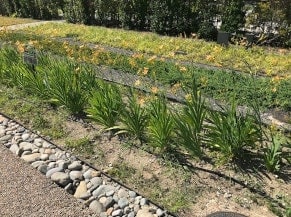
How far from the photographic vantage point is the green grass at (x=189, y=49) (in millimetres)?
8352

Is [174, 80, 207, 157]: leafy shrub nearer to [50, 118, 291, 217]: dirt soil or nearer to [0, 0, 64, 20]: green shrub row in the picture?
[50, 118, 291, 217]: dirt soil

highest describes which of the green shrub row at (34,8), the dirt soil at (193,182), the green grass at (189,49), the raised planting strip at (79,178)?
the dirt soil at (193,182)

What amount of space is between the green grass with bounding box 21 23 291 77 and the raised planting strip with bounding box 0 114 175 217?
306cm

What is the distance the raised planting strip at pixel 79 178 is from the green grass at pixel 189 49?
306cm

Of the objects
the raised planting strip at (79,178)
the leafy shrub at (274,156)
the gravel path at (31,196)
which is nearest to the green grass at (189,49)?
the leafy shrub at (274,156)

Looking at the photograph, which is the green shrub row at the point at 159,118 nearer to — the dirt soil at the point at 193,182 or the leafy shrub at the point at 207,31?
the dirt soil at the point at 193,182

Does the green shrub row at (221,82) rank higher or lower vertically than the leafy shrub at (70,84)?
lower

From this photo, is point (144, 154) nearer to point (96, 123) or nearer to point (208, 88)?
point (96, 123)

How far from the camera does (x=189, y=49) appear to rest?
10.1 meters

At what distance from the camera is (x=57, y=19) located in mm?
18531

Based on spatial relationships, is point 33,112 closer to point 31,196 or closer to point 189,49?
point 31,196

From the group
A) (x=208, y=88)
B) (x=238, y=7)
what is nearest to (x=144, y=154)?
(x=208, y=88)

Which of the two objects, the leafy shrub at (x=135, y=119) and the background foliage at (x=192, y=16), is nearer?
the leafy shrub at (x=135, y=119)

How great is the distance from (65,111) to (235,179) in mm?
2963
